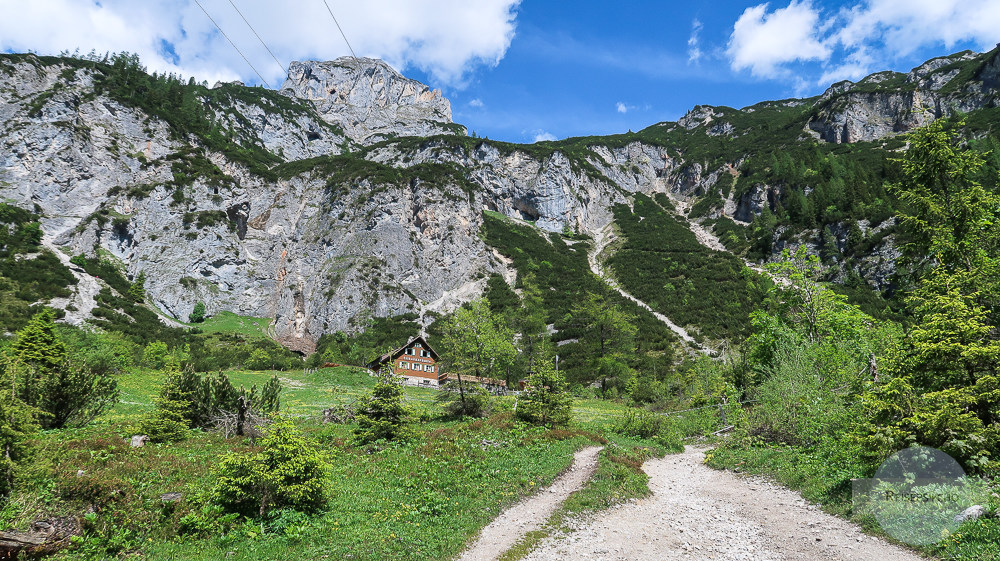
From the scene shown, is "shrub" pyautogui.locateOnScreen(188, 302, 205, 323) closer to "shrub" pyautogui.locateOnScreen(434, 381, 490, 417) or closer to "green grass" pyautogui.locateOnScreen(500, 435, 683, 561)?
"shrub" pyautogui.locateOnScreen(434, 381, 490, 417)

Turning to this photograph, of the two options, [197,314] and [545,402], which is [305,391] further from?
[197,314]

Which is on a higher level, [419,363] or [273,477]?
[273,477]

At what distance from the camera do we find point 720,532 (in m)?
9.18

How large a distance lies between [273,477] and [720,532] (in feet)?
32.7

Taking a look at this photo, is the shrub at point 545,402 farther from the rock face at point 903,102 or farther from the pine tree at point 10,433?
the rock face at point 903,102

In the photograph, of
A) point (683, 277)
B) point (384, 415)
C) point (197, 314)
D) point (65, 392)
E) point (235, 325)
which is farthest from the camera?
point (683, 277)

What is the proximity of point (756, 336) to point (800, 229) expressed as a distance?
320 ft

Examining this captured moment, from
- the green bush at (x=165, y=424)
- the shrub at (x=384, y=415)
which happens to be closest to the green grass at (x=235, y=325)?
the green bush at (x=165, y=424)

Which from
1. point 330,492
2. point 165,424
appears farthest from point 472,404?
point 330,492

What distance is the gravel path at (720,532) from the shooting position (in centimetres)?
775

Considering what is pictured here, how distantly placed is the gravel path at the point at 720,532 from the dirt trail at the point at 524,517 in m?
0.78

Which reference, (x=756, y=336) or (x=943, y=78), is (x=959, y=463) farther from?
(x=943, y=78)

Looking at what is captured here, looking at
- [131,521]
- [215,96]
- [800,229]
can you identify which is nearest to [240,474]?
[131,521]

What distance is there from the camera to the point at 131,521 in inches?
298
